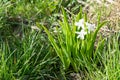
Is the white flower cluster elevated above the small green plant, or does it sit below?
above

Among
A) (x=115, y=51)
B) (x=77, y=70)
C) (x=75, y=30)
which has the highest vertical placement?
(x=75, y=30)

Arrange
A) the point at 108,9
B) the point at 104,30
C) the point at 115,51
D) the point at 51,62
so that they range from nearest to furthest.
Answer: the point at 115,51, the point at 51,62, the point at 104,30, the point at 108,9

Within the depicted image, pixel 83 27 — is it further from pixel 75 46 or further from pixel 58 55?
pixel 58 55

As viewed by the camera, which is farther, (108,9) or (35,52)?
(108,9)

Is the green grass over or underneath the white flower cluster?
underneath

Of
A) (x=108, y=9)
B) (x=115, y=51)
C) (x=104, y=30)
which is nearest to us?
(x=115, y=51)

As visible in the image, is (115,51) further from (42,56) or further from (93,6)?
(93,6)

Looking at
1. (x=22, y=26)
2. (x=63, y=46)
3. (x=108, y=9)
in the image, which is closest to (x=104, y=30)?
(x=108, y=9)

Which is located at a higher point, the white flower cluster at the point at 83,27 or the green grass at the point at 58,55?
the white flower cluster at the point at 83,27

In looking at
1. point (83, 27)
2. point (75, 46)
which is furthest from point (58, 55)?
point (83, 27)

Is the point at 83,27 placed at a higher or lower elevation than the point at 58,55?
higher

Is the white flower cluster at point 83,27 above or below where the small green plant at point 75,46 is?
above
